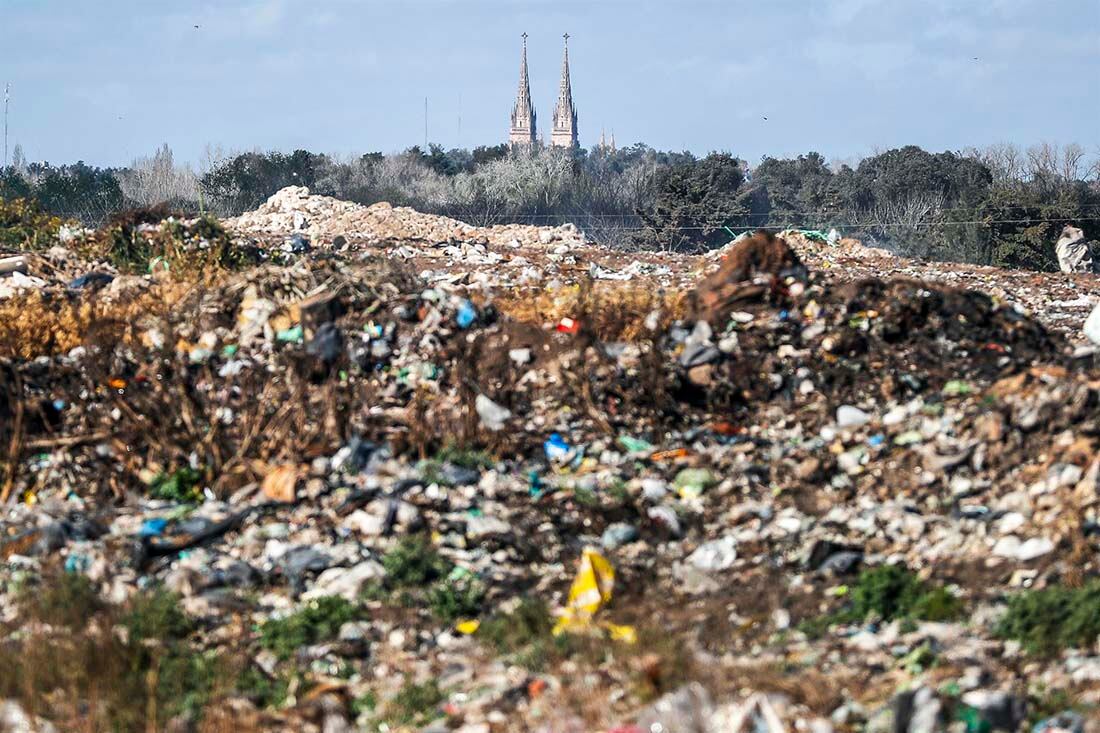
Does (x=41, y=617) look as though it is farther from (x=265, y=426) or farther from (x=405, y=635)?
(x=265, y=426)

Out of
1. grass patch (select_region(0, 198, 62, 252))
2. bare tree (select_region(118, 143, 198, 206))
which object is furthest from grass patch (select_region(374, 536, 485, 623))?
bare tree (select_region(118, 143, 198, 206))

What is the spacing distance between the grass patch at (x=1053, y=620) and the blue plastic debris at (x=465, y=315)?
135 inches

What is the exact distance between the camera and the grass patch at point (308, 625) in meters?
4.15

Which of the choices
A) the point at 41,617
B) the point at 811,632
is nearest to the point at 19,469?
the point at 41,617

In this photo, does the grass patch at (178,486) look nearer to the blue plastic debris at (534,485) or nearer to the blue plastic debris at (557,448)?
the blue plastic debris at (534,485)

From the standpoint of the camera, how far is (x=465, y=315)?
6605 millimetres

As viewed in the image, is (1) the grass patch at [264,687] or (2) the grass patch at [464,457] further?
(2) the grass patch at [464,457]

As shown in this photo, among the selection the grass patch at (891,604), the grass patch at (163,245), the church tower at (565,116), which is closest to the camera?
the grass patch at (891,604)

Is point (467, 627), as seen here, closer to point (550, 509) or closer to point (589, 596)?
point (589, 596)

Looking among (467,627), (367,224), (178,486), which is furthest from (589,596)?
(367,224)

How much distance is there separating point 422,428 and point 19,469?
1879mm

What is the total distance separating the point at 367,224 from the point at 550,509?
12417 millimetres

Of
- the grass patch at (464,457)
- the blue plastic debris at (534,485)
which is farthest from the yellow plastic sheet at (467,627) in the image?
the grass patch at (464,457)

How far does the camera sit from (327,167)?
1443 inches
